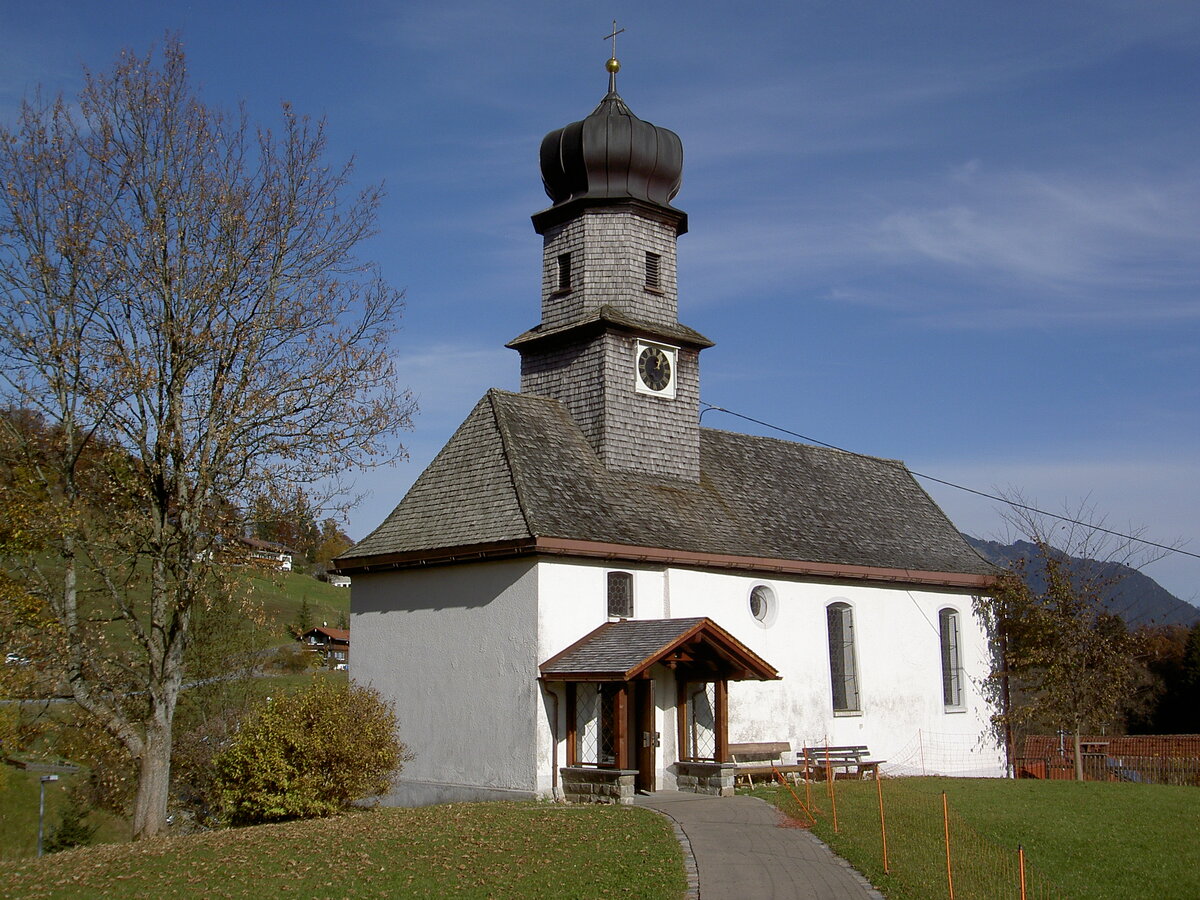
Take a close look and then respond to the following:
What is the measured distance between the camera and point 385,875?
12117 millimetres

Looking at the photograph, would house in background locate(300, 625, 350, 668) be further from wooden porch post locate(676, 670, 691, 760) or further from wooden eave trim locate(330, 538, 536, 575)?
wooden porch post locate(676, 670, 691, 760)

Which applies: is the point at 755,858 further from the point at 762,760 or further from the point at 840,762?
the point at 840,762

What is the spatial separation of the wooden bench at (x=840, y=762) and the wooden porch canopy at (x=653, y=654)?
359 cm

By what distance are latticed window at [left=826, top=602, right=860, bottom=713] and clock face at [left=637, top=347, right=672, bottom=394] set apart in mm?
5862

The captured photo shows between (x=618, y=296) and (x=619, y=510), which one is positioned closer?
(x=619, y=510)

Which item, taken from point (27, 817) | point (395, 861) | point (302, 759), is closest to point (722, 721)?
point (302, 759)

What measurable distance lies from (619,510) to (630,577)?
133 cm

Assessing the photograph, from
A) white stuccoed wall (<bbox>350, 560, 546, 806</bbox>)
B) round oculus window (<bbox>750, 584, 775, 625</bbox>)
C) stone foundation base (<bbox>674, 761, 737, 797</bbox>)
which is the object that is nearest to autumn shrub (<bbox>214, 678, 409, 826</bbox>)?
white stuccoed wall (<bbox>350, 560, 546, 806</bbox>)

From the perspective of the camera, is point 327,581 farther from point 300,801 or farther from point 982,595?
point 300,801

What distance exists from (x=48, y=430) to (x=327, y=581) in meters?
69.3

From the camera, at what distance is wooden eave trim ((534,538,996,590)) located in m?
19.1

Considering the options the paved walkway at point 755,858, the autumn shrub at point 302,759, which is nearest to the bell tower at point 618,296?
the autumn shrub at point 302,759

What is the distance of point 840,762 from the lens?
2267 cm

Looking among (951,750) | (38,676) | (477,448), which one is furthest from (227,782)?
(951,750)
